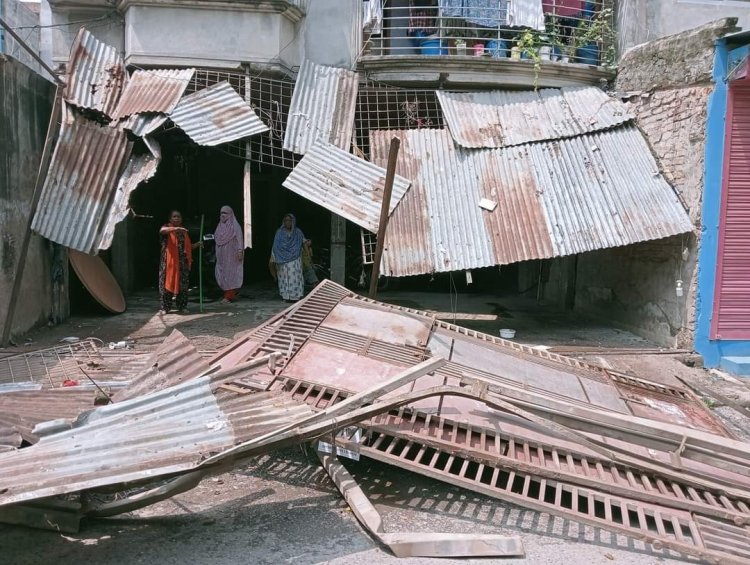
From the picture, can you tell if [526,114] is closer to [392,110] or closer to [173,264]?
[392,110]

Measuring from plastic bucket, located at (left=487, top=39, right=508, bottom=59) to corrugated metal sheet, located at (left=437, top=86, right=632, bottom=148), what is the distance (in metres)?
0.55

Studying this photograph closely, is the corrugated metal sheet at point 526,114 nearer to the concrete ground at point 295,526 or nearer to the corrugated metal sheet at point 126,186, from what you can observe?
the corrugated metal sheet at point 126,186

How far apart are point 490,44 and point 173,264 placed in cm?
577

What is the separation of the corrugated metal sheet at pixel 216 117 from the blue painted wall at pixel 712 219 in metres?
5.42

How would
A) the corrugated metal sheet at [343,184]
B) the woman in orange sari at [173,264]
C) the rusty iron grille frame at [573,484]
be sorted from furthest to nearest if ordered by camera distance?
the woman in orange sari at [173,264]
the corrugated metal sheet at [343,184]
the rusty iron grille frame at [573,484]

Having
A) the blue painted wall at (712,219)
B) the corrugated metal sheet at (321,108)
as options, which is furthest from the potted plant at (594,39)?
the corrugated metal sheet at (321,108)

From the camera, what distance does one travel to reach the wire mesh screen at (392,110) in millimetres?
8805

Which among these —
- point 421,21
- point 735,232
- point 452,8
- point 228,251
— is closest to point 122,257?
point 228,251

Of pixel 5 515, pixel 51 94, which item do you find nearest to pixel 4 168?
pixel 51 94

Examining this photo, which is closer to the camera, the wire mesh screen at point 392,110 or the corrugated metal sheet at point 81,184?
the corrugated metal sheet at point 81,184

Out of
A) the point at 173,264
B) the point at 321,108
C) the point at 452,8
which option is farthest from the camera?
the point at 452,8

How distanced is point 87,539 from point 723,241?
7132mm

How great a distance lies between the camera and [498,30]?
8.92 meters

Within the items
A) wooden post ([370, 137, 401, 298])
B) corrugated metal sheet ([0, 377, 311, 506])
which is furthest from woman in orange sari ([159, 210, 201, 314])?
corrugated metal sheet ([0, 377, 311, 506])
